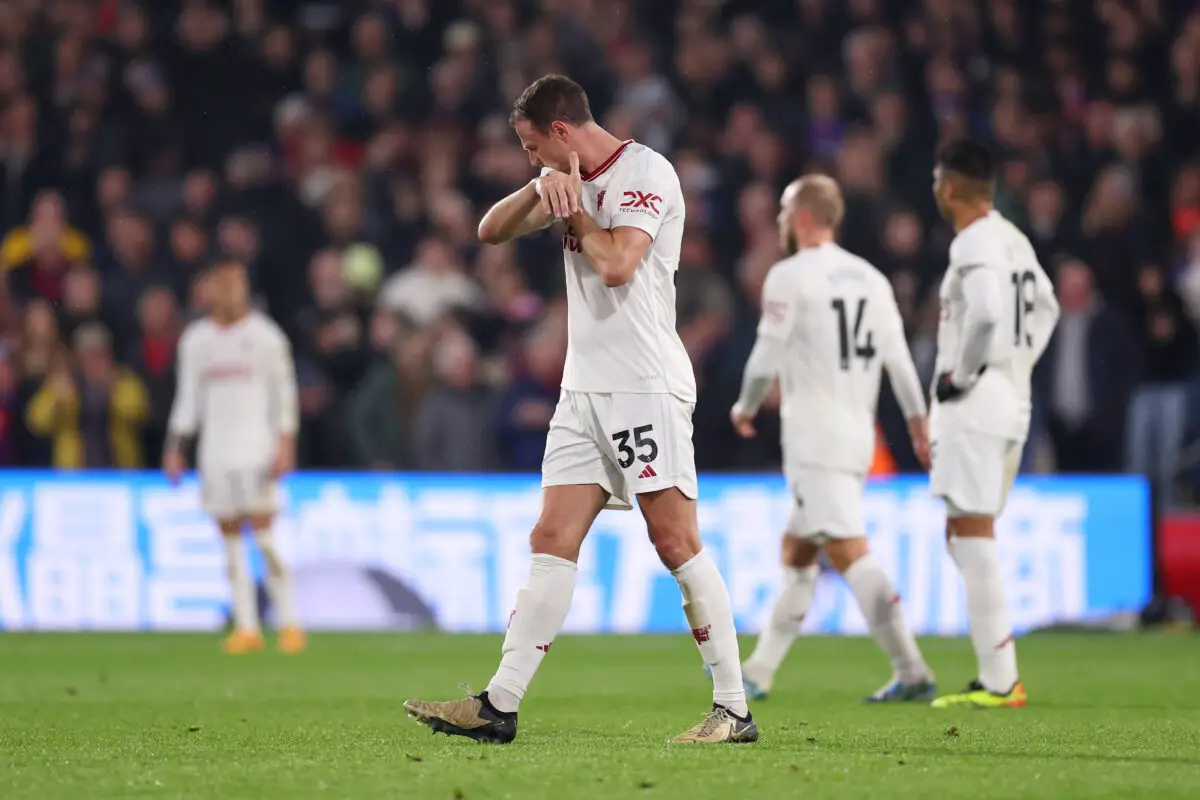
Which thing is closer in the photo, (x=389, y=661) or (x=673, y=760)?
(x=673, y=760)

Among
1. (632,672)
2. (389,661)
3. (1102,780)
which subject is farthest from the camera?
(389,661)

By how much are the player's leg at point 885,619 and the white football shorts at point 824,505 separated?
0.27ft

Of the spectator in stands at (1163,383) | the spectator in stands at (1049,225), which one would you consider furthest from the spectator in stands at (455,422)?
the spectator in stands at (1163,383)

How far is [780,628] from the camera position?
9.09m

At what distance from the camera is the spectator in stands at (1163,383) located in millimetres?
15266

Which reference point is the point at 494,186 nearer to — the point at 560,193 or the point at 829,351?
the point at 829,351

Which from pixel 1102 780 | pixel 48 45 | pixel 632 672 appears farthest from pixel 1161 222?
pixel 1102 780

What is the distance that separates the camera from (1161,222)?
17.1 m

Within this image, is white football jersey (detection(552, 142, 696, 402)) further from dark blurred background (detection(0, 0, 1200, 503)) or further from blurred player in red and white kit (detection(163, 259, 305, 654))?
dark blurred background (detection(0, 0, 1200, 503))

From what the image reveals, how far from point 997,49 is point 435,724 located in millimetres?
14747

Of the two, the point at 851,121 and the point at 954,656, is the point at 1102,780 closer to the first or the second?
the point at 954,656

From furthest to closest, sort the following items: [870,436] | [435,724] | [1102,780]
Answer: [870,436] → [435,724] → [1102,780]

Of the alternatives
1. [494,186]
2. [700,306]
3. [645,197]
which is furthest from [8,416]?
[645,197]

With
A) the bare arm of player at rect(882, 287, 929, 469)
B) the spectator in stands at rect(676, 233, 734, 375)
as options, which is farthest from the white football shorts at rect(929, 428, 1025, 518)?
the spectator in stands at rect(676, 233, 734, 375)
